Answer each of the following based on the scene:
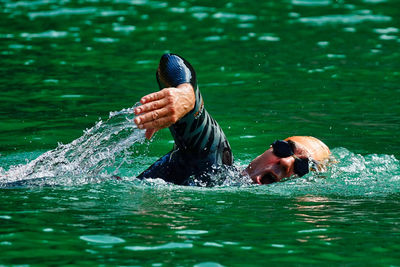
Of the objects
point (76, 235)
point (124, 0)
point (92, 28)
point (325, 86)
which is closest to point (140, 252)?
point (76, 235)

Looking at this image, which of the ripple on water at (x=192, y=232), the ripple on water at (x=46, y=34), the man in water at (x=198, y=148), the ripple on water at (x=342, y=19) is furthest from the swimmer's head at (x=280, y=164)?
the ripple on water at (x=342, y=19)

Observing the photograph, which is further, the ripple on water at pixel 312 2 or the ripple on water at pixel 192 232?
the ripple on water at pixel 312 2

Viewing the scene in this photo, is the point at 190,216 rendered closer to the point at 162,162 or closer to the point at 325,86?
the point at 162,162

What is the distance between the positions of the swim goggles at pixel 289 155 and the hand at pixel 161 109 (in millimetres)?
1246

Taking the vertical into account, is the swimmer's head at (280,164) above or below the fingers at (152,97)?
below

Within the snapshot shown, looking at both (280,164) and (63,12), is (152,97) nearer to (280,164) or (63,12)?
(280,164)

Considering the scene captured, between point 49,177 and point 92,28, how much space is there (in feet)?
32.8

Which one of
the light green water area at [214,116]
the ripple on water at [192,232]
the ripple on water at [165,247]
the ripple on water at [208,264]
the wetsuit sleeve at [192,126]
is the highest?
the wetsuit sleeve at [192,126]

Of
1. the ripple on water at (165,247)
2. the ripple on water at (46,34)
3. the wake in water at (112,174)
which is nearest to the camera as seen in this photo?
the ripple on water at (165,247)

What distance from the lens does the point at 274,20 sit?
16.6 m

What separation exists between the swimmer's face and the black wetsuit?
0.23 meters

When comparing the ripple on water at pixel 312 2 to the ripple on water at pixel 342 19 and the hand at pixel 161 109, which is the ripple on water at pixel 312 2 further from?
the hand at pixel 161 109

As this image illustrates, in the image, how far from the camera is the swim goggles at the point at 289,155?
21.1 feet

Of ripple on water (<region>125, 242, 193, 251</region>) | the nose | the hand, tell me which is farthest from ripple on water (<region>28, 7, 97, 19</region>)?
ripple on water (<region>125, 242, 193, 251</region>)
